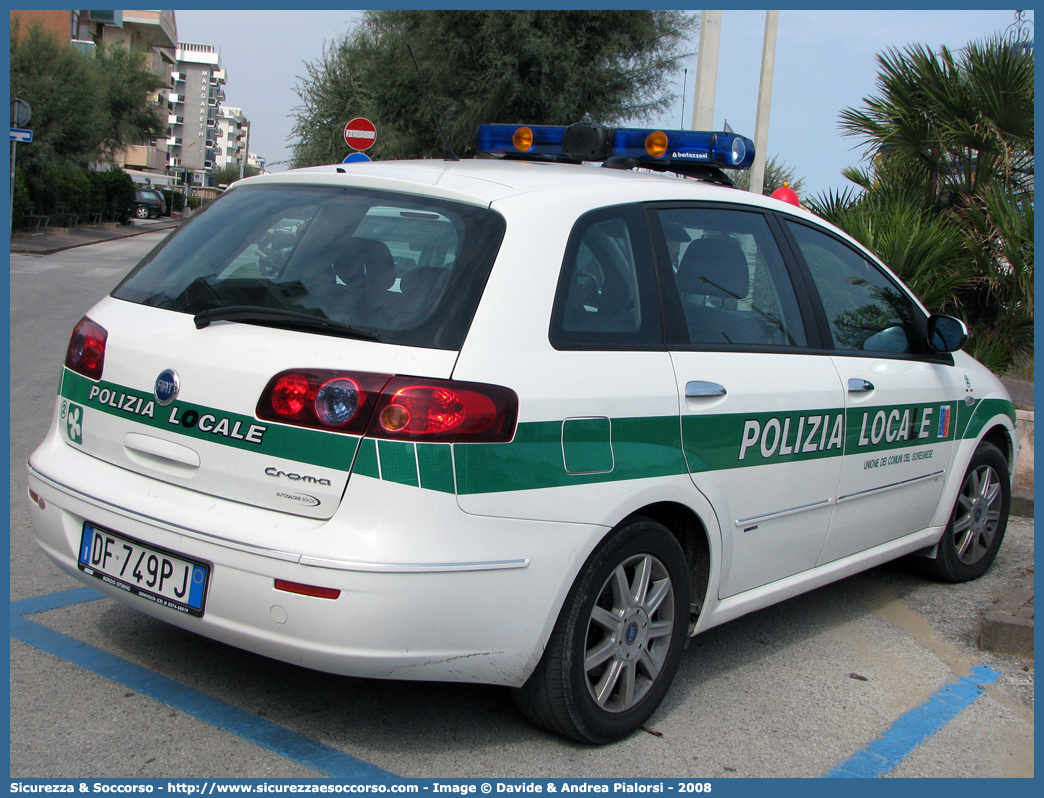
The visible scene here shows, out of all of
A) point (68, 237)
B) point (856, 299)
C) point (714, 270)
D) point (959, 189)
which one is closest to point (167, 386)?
point (714, 270)

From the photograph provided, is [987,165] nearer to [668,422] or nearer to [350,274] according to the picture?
[668,422]

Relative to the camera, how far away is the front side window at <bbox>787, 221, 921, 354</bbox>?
4035 mm

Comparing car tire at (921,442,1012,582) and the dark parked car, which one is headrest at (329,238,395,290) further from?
the dark parked car

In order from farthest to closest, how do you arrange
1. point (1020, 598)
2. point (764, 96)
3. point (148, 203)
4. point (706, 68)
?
point (148, 203) < point (764, 96) < point (706, 68) < point (1020, 598)

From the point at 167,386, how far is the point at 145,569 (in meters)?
0.51

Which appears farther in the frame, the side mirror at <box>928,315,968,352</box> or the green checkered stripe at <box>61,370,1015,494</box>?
the side mirror at <box>928,315,968,352</box>

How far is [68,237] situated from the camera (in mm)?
32031

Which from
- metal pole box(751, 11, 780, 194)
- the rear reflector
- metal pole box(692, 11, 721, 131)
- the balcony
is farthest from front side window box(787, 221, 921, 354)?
the balcony

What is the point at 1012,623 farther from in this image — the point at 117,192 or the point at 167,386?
the point at 117,192

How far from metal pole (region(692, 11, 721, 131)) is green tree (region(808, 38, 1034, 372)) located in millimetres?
1513

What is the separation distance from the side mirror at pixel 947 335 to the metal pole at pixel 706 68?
6825mm

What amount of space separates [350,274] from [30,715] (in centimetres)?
160

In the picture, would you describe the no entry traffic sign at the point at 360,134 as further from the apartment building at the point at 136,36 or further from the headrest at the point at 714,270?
the apartment building at the point at 136,36
